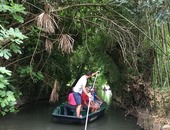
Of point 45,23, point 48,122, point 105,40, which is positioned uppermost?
point 45,23

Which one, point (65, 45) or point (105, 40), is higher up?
point (105, 40)

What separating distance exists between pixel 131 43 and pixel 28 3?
2610 mm

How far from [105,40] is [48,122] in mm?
3196

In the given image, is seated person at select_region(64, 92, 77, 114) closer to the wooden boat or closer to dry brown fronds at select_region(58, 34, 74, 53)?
the wooden boat

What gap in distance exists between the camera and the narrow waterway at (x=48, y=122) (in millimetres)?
8062

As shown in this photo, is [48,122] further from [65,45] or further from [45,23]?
[45,23]

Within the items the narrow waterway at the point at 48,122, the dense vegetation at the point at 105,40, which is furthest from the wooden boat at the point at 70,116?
the dense vegetation at the point at 105,40

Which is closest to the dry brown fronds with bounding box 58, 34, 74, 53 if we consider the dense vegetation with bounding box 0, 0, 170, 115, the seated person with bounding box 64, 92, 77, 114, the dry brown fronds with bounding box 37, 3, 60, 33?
the dense vegetation with bounding box 0, 0, 170, 115

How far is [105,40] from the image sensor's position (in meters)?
9.04

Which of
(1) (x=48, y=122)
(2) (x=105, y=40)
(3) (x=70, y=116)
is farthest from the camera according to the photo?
(2) (x=105, y=40)

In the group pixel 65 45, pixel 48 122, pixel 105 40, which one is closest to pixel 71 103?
→ pixel 48 122

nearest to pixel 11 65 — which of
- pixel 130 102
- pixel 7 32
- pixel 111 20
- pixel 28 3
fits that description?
pixel 28 3

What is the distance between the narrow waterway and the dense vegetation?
69 cm

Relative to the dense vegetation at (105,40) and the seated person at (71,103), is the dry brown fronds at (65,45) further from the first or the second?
the seated person at (71,103)
